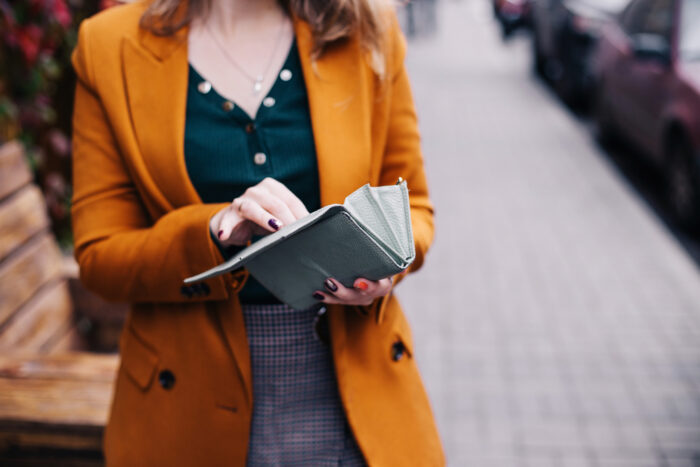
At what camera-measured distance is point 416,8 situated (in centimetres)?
1556

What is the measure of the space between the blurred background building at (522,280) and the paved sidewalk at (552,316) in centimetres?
1

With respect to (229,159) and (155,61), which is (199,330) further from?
(155,61)

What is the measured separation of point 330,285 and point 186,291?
0.33m

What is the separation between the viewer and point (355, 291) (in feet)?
4.10

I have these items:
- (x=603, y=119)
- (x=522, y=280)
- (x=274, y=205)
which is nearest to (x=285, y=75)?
(x=274, y=205)

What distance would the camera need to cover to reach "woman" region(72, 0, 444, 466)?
4.65ft

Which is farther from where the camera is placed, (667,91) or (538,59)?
(538,59)

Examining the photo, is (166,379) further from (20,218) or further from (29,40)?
(29,40)

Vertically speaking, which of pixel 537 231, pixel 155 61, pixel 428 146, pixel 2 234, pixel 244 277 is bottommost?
pixel 428 146


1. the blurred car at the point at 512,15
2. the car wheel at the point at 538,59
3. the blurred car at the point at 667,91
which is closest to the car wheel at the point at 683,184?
the blurred car at the point at 667,91

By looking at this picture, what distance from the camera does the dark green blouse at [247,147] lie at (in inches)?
55.9

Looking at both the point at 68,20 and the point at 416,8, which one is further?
the point at 416,8

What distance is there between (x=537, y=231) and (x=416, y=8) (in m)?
11.1

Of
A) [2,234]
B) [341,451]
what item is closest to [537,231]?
[2,234]
